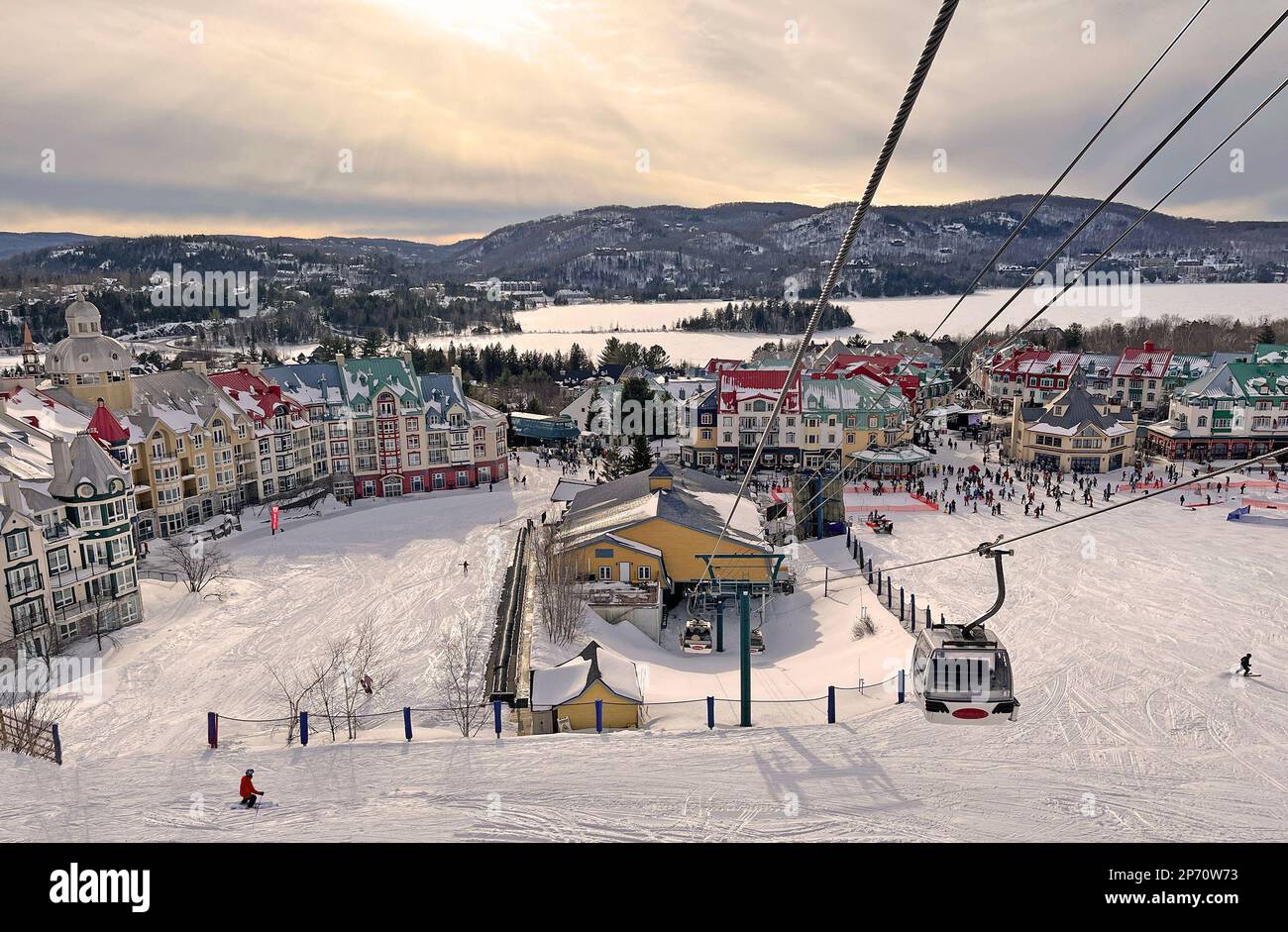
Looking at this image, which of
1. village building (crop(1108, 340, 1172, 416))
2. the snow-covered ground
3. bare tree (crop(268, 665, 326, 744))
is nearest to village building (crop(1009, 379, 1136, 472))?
the snow-covered ground

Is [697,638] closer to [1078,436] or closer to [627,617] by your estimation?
[627,617]

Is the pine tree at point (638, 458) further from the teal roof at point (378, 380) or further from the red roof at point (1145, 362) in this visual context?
the red roof at point (1145, 362)

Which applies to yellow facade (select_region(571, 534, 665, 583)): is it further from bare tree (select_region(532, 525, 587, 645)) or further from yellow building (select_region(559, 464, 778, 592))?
bare tree (select_region(532, 525, 587, 645))

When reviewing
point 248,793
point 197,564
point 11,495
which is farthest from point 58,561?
point 248,793

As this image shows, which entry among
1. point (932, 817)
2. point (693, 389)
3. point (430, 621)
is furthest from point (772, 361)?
point (932, 817)
